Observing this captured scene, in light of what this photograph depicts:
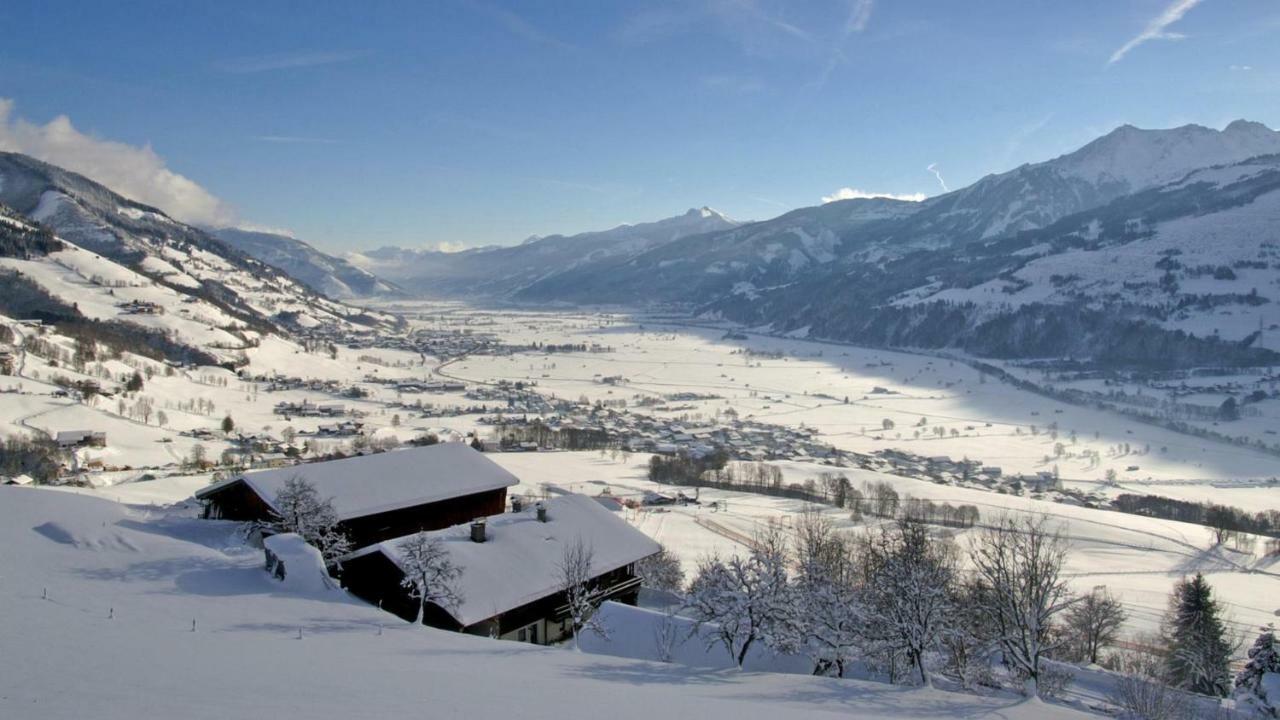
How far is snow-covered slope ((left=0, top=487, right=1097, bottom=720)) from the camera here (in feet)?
32.4

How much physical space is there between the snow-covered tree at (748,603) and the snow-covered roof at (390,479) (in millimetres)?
15018

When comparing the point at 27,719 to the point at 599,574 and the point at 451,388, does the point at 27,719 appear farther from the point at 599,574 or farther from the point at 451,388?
the point at 451,388

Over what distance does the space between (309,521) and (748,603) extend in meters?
13.7

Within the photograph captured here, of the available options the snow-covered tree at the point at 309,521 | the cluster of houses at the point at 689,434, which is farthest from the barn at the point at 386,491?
the cluster of houses at the point at 689,434

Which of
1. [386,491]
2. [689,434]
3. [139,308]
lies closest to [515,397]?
[689,434]

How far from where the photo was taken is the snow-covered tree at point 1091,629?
29.5 m

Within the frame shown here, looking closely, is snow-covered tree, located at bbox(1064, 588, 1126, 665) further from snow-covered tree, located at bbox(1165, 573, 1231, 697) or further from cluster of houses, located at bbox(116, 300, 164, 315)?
cluster of houses, located at bbox(116, 300, 164, 315)

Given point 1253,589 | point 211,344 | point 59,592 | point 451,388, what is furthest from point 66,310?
point 1253,589

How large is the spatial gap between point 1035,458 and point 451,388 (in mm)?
98510

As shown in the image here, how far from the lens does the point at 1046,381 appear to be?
15675 cm

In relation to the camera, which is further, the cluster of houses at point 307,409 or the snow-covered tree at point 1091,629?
the cluster of houses at point 307,409

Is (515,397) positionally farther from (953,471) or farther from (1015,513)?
(1015,513)

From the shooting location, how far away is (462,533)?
2336 centimetres

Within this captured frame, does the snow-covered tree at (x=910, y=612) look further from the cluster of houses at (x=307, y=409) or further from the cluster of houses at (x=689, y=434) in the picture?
the cluster of houses at (x=307, y=409)
